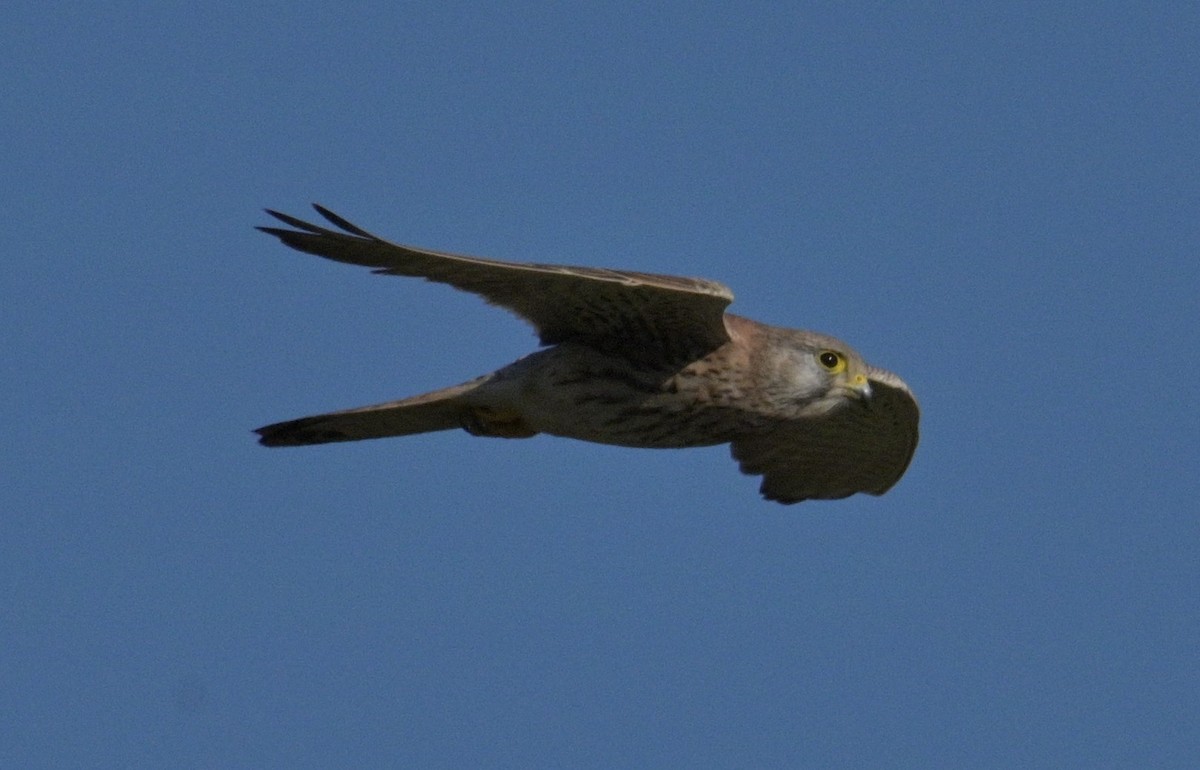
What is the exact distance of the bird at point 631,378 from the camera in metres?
8.33

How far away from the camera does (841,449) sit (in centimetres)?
1005

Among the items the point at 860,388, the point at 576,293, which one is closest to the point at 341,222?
the point at 576,293

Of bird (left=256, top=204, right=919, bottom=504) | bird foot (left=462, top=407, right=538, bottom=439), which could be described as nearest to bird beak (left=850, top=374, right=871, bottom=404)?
bird (left=256, top=204, right=919, bottom=504)

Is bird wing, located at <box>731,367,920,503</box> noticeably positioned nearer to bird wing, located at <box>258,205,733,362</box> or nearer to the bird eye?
the bird eye

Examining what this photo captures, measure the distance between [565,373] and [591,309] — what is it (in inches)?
16.0

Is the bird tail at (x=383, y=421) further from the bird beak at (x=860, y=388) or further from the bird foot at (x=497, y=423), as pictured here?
the bird beak at (x=860, y=388)

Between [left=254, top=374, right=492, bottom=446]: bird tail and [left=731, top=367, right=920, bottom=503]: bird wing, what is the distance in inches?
63.8

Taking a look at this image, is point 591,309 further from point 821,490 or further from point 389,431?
point 821,490

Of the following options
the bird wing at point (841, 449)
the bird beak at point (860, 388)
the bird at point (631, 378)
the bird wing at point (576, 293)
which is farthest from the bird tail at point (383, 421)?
the bird beak at point (860, 388)

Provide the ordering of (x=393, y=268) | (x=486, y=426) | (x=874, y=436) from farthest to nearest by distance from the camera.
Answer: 1. (x=874, y=436)
2. (x=486, y=426)
3. (x=393, y=268)

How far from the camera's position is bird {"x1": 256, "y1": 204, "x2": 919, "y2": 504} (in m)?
8.33

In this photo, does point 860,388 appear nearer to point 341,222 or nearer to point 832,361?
point 832,361

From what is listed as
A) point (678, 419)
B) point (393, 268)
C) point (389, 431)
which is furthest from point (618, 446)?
point (393, 268)

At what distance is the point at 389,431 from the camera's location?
30.0 ft
